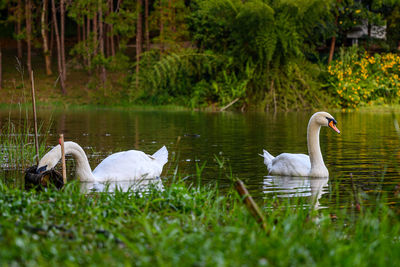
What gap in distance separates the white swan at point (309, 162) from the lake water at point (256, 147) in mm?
191

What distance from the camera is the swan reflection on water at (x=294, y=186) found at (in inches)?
296

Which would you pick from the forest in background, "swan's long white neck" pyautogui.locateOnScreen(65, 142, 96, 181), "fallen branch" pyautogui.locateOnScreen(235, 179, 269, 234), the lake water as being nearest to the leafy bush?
the forest in background

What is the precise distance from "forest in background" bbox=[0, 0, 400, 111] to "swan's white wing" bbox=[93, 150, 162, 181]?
54.7 feet

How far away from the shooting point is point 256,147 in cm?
1250

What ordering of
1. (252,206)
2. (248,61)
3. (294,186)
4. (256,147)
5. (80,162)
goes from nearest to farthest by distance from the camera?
1. (252,206)
2. (80,162)
3. (294,186)
4. (256,147)
5. (248,61)

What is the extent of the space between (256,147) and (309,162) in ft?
10.7

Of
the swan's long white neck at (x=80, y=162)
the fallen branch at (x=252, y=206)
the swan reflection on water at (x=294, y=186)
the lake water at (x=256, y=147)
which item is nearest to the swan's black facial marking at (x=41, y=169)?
the lake water at (x=256, y=147)

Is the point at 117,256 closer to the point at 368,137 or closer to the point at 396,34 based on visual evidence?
the point at 368,137

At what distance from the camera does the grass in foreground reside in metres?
3.53

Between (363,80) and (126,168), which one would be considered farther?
(363,80)

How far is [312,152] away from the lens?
8914mm

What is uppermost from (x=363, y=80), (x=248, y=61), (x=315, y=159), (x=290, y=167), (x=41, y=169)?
(x=248, y=61)

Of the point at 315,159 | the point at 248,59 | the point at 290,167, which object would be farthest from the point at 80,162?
the point at 248,59

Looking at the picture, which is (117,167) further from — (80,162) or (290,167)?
(290,167)
